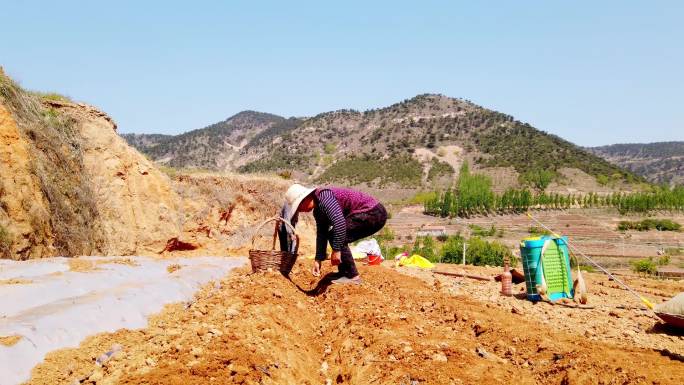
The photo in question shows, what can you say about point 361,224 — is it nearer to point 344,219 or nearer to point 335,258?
point 344,219

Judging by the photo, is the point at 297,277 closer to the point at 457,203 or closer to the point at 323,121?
the point at 457,203

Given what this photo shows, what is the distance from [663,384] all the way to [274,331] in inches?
105

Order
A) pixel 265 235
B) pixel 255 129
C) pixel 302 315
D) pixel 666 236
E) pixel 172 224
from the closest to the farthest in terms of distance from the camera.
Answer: pixel 302 315, pixel 172 224, pixel 265 235, pixel 666 236, pixel 255 129

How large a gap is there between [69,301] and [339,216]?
2.64 m

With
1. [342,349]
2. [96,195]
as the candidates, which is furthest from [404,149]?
[342,349]

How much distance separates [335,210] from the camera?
5570 mm

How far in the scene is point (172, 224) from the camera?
1298cm

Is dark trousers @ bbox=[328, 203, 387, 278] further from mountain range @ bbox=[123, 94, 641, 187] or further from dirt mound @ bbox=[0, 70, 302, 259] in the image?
mountain range @ bbox=[123, 94, 641, 187]

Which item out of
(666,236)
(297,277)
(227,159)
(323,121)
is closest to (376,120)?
(323,121)

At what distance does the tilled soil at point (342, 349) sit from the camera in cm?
304

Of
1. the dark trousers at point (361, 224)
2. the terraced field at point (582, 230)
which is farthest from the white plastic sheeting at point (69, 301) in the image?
the terraced field at point (582, 230)

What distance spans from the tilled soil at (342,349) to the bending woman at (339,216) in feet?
1.55

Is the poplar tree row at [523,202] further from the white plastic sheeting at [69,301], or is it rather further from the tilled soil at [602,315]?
the white plastic sheeting at [69,301]

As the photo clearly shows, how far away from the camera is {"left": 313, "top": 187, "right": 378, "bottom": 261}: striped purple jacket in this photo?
553 cm
